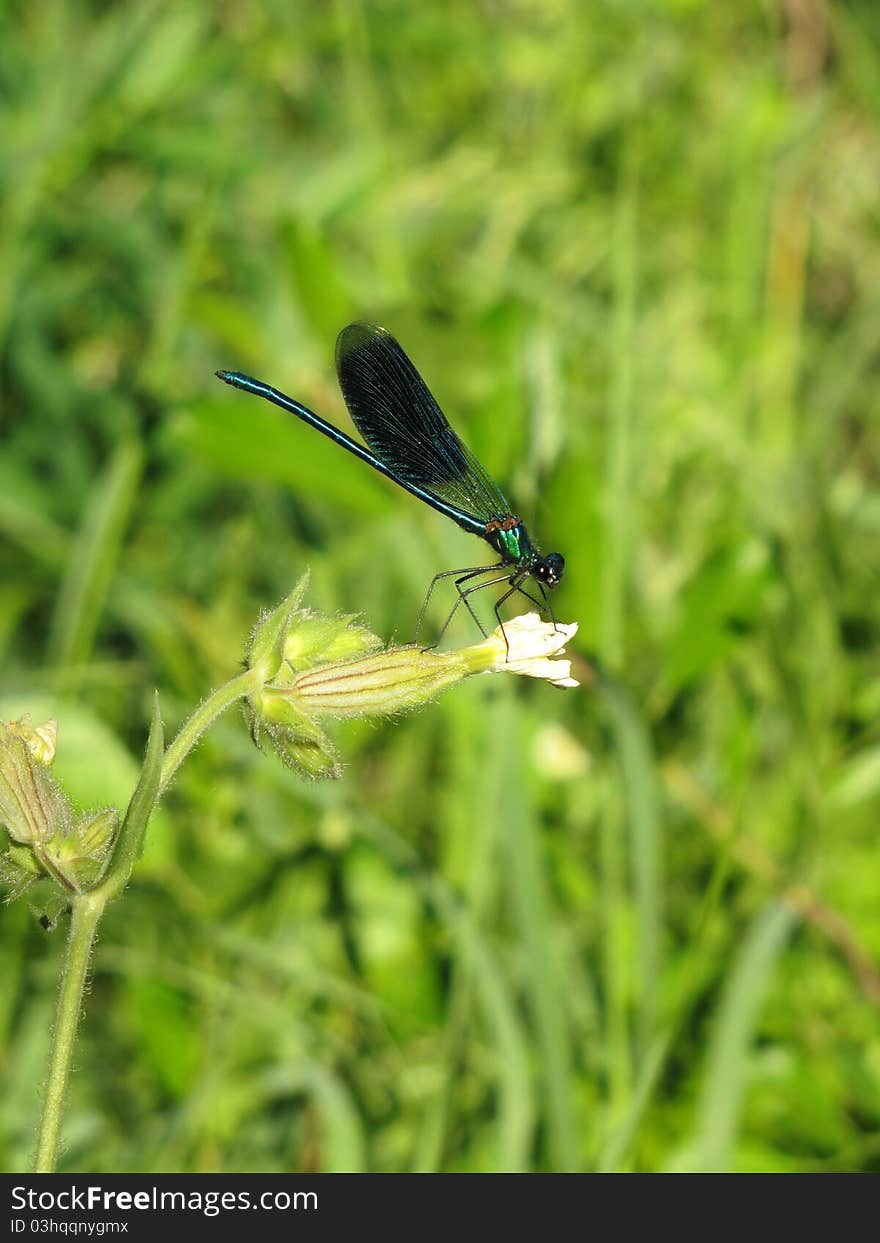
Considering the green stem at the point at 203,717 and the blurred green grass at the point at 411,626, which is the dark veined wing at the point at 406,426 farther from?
the green stem at the point at 203,717

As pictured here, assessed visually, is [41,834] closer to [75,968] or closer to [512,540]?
[75,968]

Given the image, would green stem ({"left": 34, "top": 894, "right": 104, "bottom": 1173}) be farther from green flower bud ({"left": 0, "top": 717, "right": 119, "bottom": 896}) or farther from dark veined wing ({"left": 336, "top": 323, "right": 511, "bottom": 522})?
dark veined wing ({"left": 336, "top": 323, "right": 511, "bottom": 522})

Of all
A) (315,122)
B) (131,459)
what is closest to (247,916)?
(131,459)

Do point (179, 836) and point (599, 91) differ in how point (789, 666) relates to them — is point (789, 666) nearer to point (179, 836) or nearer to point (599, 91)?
point (179, 836)

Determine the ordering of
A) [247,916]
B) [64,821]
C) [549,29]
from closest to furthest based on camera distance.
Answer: [64,821]
[247,916]
[549,29]

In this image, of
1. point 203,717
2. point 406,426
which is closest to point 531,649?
point 203,717

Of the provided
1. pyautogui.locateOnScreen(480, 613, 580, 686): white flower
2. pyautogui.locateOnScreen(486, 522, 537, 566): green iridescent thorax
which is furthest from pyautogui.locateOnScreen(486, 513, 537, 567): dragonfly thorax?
pyautogui.locateOnScreen(480, 613, 580, 686): white flower
